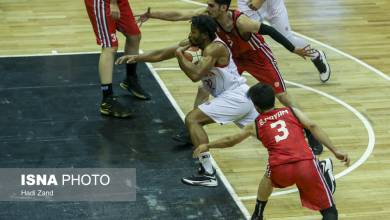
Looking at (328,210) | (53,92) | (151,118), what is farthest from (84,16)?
(328,210)

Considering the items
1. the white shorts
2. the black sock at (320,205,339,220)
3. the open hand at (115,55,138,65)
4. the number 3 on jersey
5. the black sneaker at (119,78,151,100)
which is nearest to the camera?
the black sock at (320,205,339,220)

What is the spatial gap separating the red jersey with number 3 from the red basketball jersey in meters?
1.65

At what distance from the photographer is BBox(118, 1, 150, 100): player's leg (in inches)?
348

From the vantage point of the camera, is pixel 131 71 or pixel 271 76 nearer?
pixel 271 76

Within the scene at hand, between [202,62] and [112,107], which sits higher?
[202,62]

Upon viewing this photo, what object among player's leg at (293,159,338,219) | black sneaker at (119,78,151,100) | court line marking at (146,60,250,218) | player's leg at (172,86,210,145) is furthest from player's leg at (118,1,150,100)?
player's leg at (293,159,338,219)

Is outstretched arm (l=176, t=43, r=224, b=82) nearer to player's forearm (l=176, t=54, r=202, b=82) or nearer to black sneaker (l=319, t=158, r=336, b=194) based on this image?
player's forearm (l=176, t=54, r=202, b=82)

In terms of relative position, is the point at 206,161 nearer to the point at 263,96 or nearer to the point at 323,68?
the point at 263,96

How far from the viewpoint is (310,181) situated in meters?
6.00

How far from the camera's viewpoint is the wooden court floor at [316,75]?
7.17 metres

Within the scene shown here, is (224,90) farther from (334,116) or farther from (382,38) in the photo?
(382,38)

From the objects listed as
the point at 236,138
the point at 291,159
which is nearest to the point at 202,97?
the point at 236,138

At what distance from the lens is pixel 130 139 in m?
8.09

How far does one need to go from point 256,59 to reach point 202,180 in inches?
56.5
